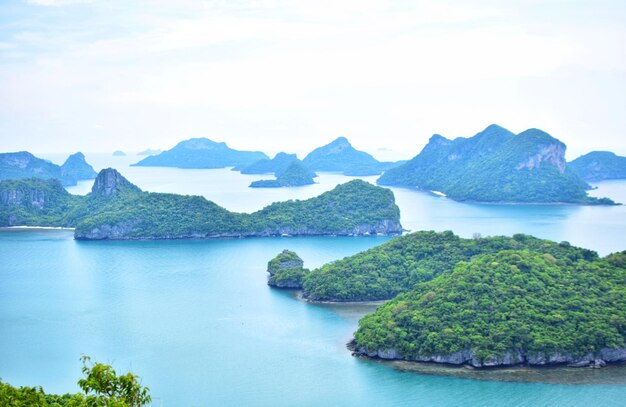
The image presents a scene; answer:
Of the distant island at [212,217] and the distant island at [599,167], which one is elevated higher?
the distant island at [599,167]

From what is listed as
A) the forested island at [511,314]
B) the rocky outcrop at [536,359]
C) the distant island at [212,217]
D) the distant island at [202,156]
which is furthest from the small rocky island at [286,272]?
the distant island at [202,156]

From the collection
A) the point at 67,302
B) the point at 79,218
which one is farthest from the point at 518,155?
the point at 67,302

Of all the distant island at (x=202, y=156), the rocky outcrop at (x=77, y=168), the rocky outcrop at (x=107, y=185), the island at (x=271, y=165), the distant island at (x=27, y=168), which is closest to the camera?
the rocky outcrop at (x=107, y=185)

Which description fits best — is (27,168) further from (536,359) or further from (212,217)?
(536,359)

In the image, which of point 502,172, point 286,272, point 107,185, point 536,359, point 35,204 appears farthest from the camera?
point 502,172

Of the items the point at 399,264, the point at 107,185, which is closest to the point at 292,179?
the point at 107,185

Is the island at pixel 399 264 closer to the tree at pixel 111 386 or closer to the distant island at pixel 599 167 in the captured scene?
the tree at pixel 111 386

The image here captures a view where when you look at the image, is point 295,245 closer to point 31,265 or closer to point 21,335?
point 31,265
